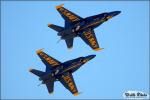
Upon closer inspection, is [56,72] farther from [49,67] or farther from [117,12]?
[117,12]

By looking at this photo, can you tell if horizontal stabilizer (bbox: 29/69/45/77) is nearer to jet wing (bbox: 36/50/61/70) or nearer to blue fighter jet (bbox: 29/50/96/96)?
blue fighter jet (bbox: 29/50/96/96)

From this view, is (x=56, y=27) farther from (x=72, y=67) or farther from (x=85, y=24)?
(x=72, y=67)

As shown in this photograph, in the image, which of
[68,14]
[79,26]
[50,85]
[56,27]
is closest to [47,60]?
[50,85]

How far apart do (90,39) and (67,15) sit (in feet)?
35.5

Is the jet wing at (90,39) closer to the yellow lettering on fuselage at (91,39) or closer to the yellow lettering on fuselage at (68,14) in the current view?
the yellow lettering on fuselage at (91,39)

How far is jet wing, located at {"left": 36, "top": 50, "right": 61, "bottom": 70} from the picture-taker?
15312cm

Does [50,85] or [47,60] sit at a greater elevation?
[47,60]

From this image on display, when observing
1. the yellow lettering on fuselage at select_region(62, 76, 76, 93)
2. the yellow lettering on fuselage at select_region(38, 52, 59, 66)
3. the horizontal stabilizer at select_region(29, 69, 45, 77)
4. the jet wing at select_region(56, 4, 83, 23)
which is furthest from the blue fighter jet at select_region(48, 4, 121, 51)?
the horizontal stabilizer at select_region(29, 69, 45, 77)

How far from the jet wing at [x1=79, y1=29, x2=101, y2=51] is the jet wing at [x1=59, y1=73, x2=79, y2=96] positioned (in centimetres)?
1220

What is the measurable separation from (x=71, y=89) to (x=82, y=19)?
22.8 metres

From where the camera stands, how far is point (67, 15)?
15725cm

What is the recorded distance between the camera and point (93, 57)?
152250 millimetres

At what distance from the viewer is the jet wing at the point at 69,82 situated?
502 feet

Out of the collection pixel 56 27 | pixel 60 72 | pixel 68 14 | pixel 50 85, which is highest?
pixel 68 14
